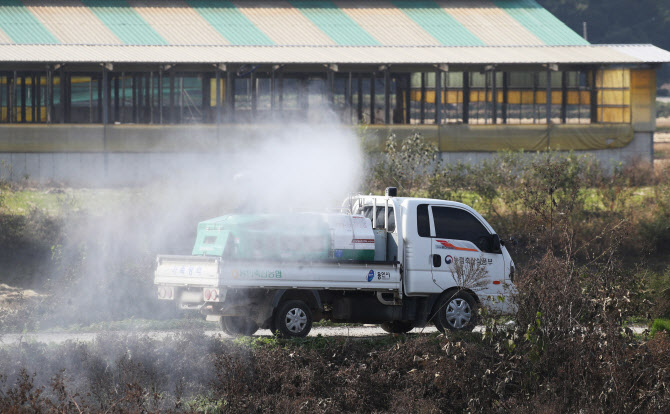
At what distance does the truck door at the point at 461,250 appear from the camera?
13.9 m

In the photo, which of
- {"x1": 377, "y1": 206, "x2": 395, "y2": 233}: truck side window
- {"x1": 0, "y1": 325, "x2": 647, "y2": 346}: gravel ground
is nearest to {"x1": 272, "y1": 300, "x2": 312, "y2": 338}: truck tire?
{"x1": 0, "y1": 325, "x2": 647, "y2": 346}: gravel ground

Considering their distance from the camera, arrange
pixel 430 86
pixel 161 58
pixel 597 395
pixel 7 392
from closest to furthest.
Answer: pixel 7 392 → pixel 597 395 → pixel 161 58 → pixel 430 86

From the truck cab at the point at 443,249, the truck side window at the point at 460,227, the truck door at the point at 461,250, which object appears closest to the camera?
the truck cab at the point at 443,249

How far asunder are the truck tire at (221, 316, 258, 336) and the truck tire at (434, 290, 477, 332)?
2.91m

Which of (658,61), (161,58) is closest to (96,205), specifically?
(161,58)

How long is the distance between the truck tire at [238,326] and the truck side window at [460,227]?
329 cm

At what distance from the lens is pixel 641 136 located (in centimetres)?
3562

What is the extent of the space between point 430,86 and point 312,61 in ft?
22.7

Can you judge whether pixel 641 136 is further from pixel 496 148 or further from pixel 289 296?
pixel 289 296

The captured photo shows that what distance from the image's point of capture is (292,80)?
3716 centimetres

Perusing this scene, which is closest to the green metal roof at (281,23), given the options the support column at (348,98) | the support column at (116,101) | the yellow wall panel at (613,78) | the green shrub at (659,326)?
the yellow wall panel at (613,78)

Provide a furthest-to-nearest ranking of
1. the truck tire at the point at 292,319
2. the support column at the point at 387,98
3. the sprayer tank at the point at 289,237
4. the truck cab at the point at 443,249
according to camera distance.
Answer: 1. the support column at the point at 387,98
2. the truck cab at the point at 443,249
3. the truck tire at the point at 292,319
4. the sprayer tank at the point at 289,237

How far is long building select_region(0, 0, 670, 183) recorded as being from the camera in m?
32.3

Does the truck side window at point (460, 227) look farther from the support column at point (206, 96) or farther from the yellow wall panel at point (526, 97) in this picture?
the yellow wall panel at point (526, 97)
